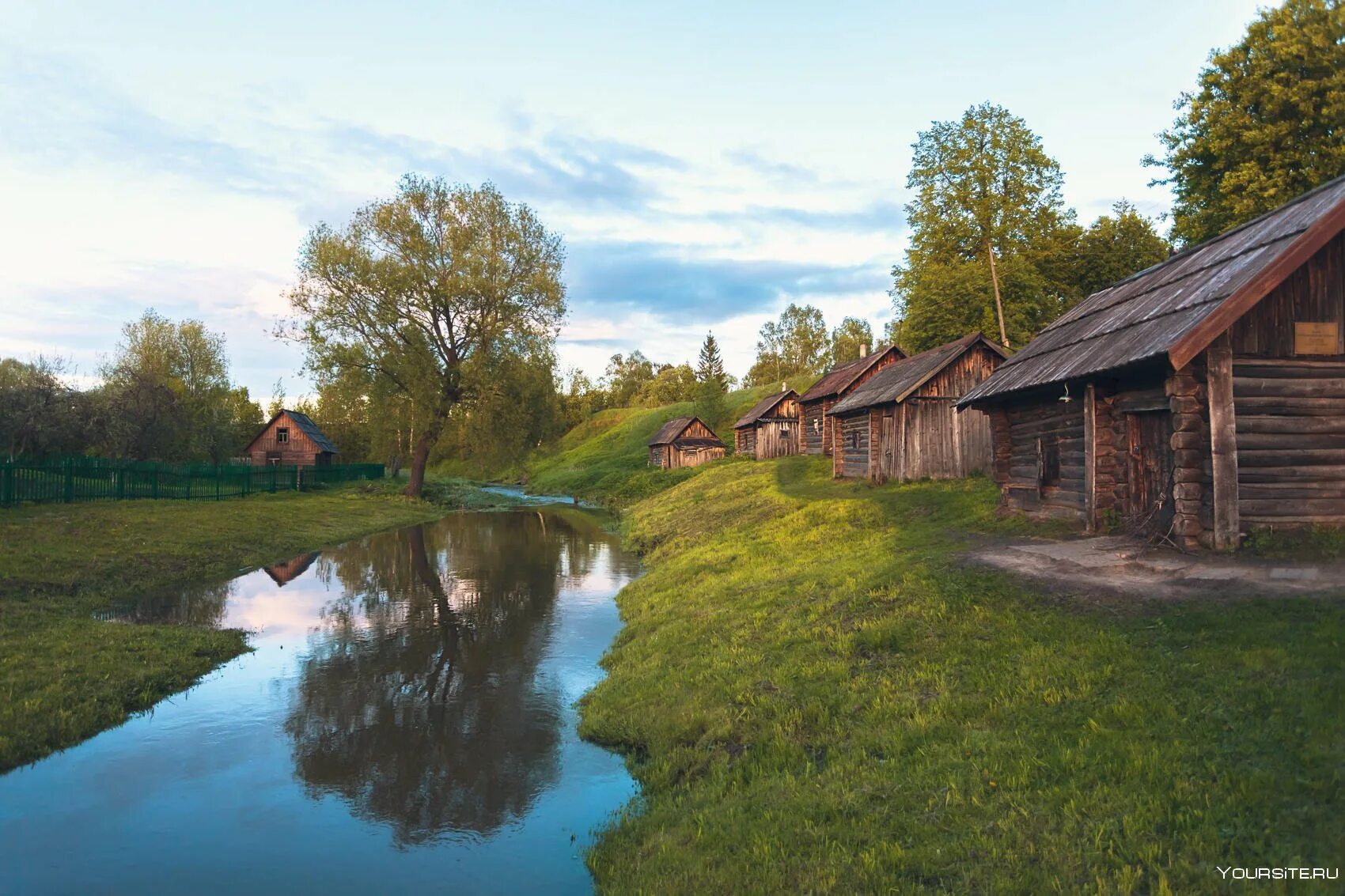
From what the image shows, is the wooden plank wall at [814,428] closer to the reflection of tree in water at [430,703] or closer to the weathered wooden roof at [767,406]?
the weathered wooden roof at [767,406]

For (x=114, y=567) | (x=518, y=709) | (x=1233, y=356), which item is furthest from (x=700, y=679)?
(x=114, y=567)

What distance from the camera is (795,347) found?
361 ft

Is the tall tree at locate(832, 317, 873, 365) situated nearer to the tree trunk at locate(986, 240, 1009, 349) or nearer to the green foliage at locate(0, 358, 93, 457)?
the tree trunk at locate(986, 240, 1009, 349)

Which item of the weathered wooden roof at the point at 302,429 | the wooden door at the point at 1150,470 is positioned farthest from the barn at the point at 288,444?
the wooden door at the point at 1150,470

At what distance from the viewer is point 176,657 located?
472 inches

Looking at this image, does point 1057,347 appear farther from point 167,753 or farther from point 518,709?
point 167,753

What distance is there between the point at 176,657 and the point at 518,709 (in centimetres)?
602

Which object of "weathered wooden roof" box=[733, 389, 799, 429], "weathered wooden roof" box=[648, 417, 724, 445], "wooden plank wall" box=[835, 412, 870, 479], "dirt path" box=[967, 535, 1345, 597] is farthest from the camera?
"weathered wooden roof" box=[648, 417, 724, 445]

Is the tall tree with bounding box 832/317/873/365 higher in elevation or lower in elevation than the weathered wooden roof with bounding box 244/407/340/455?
higher

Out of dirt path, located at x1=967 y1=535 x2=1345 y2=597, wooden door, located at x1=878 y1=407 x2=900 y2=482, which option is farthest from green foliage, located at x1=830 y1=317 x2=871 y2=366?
dirt path, located at x1=967 y1=535 x2=1345 y2=597

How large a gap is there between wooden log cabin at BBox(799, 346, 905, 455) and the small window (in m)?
22.4

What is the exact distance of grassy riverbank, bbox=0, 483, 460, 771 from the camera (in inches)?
374

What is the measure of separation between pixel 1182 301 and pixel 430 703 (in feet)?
45.3

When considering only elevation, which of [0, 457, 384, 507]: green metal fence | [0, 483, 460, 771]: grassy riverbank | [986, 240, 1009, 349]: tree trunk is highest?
[986, 240, 1009, 349]: tree trunk
